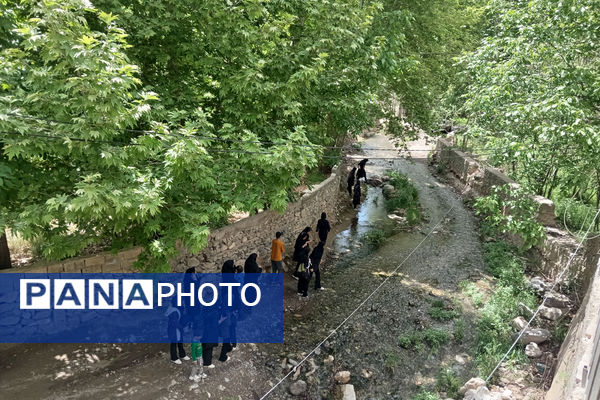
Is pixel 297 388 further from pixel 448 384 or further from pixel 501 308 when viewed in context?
pixel 501 308

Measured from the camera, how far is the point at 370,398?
6.86 meters

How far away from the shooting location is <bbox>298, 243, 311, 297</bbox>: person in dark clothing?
9297mm

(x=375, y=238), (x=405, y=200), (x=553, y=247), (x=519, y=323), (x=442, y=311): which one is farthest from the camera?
(x=405, y=200)

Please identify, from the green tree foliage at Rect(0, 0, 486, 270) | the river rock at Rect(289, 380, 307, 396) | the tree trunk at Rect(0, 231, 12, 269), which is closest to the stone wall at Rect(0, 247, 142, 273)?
the tree trunk at Rect(0, 231, 12, 269)

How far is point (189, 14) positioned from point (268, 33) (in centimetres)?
143

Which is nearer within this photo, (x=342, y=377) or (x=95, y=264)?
(x=342, y=377)

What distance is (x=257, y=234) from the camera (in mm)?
10164

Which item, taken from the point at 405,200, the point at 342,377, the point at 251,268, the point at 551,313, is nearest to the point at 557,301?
the point at 551,313

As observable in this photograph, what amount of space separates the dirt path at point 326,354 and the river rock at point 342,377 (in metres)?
0.14

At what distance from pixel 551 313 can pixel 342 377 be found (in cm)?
513

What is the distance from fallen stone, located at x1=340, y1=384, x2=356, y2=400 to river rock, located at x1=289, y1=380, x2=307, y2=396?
66 centimetres

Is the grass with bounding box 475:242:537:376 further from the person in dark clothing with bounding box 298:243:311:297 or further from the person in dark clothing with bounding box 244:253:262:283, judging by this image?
the person in dark clothing with bounding box 244:253:262:283

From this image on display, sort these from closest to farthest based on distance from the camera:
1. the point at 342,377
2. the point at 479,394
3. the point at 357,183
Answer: the point at 479,394
the point at 342,377
the point at 357,183

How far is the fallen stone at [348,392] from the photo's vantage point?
672cm
